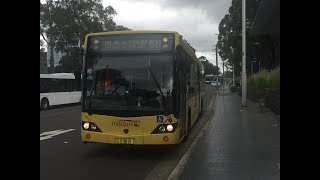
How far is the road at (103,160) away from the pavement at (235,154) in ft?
1.69

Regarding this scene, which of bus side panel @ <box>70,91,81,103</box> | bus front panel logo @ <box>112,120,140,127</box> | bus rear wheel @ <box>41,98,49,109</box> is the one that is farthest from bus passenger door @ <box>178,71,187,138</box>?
bus side panel @ <box>70,91,81,103</box>

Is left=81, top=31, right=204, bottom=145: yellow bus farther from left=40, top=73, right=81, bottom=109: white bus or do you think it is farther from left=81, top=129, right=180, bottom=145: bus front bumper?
left=40, top=73, right=81, bottom=109: white bus

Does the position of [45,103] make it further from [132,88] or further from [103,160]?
[132,88]

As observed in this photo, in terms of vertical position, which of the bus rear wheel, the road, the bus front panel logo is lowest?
the road

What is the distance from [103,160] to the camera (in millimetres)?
9438

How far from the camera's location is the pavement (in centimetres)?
770

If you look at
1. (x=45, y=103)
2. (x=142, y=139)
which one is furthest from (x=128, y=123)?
(x=45, y=103)

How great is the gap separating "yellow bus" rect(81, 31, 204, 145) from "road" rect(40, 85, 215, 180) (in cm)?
50

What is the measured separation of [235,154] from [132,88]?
271cm

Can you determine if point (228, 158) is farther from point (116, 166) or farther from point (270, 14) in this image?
point (270, 14)

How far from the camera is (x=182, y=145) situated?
11.5 meters
